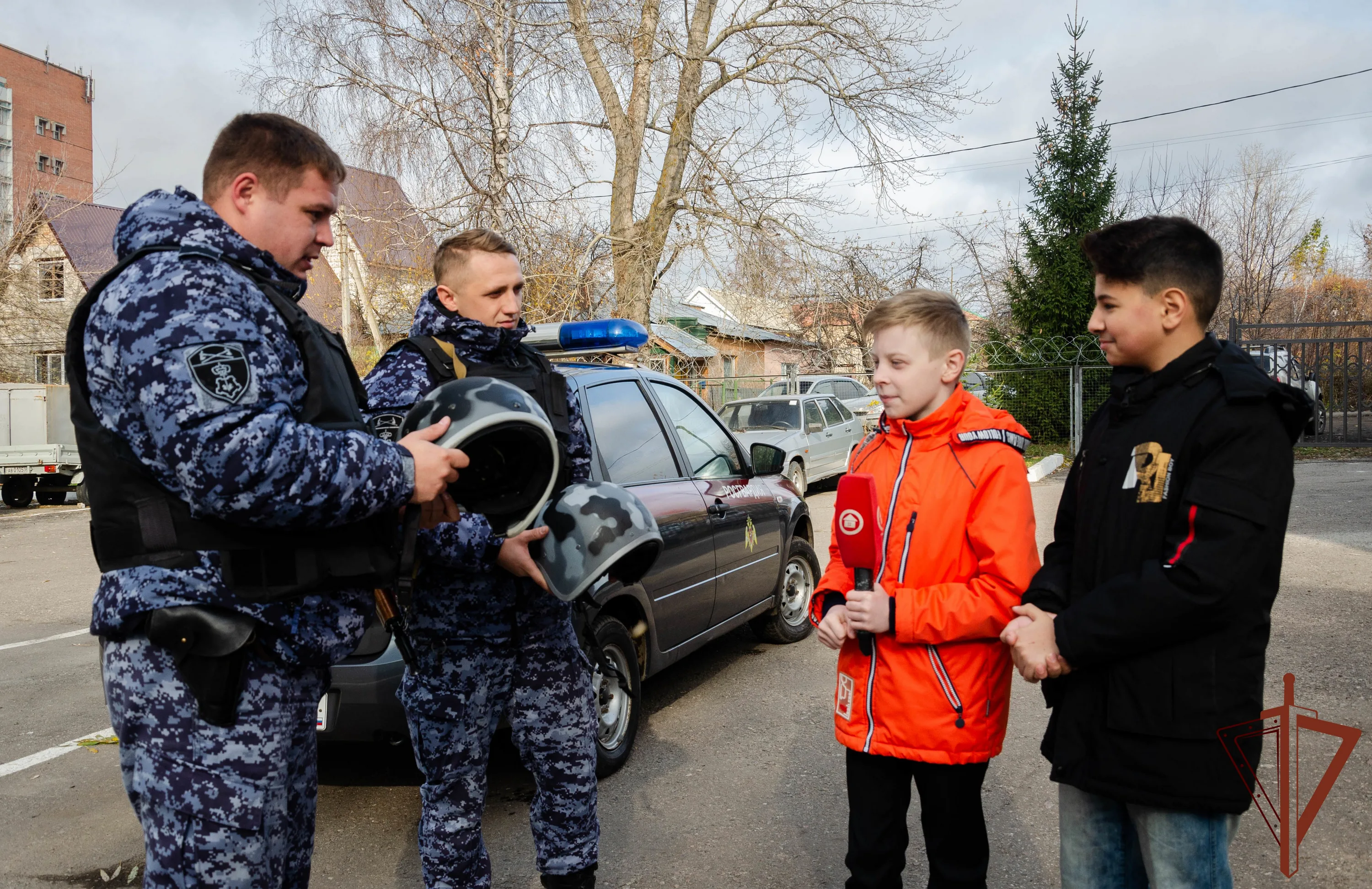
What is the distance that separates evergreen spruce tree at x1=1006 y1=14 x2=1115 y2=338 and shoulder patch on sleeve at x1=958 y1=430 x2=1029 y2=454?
18729 mm

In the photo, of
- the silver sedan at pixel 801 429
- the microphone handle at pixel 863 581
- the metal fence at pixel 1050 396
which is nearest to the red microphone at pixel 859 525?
the microphone handle at pixel 863 581

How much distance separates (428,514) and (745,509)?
3483 mm

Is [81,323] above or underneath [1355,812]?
above

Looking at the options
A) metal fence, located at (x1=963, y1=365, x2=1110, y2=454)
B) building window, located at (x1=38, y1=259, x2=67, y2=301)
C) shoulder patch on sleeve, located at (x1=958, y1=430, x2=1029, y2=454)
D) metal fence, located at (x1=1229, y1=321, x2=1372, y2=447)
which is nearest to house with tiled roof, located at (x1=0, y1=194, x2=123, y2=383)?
building window, located at (x1=38, y1=259, x2=67, y2=301)

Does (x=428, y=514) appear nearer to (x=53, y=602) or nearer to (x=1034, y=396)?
(x=53, y=602)

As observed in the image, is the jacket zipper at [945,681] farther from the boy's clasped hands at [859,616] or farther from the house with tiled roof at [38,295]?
the house with tiled roof at [38,295]

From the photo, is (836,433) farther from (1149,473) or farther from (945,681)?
(1149,473)

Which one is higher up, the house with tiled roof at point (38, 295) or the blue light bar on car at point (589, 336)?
the house with tiled roof at point (38, 295)

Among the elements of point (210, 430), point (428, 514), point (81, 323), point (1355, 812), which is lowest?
point (1355, 812)

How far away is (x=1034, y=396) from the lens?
2012cm

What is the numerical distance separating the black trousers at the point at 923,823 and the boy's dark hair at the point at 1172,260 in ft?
3.94

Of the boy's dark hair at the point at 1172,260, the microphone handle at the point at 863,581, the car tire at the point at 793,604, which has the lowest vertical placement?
A: the car tire at the point at 793,604

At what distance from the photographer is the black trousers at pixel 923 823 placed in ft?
7.92

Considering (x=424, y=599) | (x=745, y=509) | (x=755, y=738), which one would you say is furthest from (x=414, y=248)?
(x=424, y=599)
